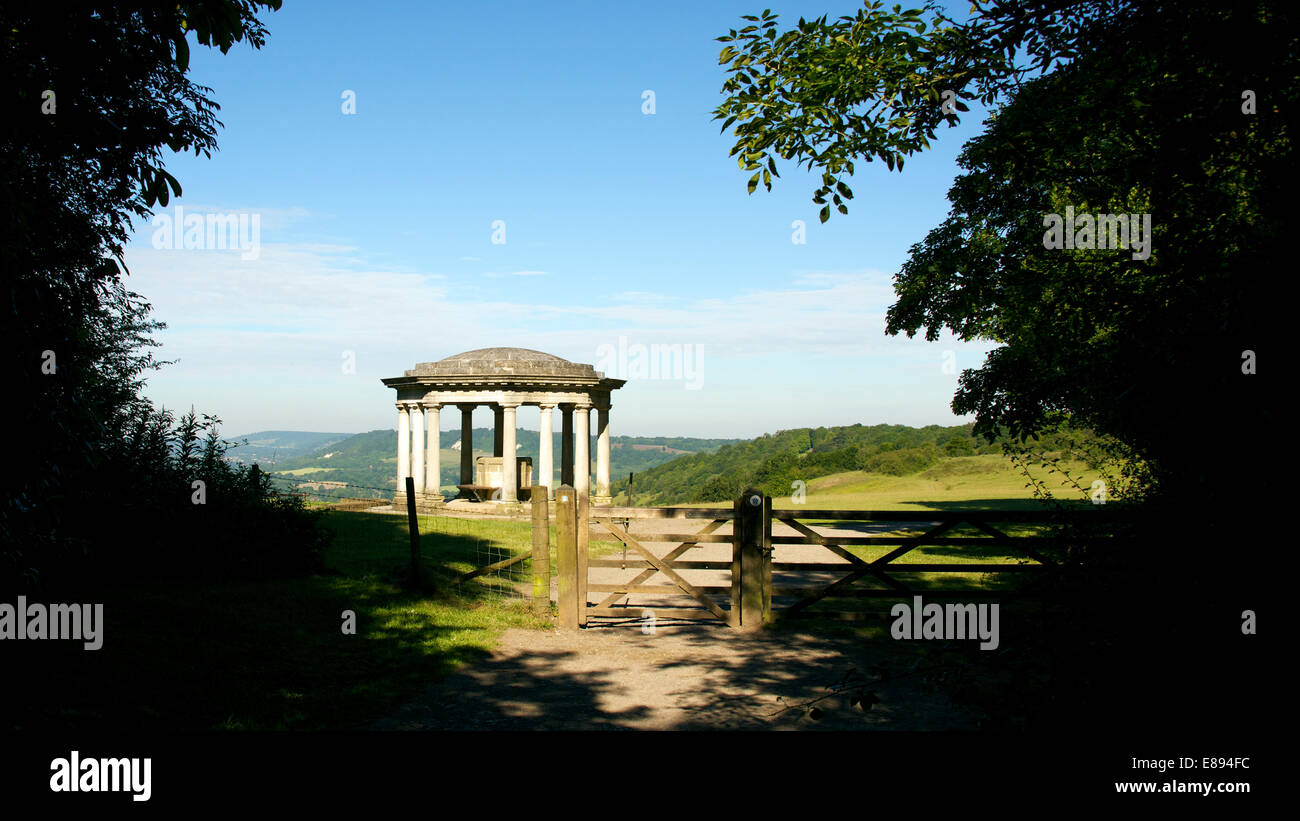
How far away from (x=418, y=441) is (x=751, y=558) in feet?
75.4

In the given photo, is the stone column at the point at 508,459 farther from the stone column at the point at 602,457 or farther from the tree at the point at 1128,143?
the tree at the point at 1128,143

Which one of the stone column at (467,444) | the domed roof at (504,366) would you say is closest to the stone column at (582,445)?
the domed roof at (504,366)

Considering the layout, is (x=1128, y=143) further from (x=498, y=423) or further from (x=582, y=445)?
(x=498, y=423)

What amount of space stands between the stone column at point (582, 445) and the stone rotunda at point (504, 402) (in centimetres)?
4

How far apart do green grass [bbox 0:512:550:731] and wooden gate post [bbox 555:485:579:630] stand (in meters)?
0.37

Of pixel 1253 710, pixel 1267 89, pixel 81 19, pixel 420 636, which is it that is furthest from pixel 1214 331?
pixel 420 636

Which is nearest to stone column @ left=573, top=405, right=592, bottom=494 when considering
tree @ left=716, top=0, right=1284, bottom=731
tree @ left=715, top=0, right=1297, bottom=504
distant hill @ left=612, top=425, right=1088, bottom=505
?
distant hill @ left=612, top=425, right=1088, bottom=505

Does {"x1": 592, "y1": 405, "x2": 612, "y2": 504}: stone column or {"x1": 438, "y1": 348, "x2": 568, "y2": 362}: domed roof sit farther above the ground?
{"x1": 438, "y1": 348, "x2": 568, "y2": 362}: domed roof

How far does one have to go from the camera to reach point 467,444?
33.4 meters

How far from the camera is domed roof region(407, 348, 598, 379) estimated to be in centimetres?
2981

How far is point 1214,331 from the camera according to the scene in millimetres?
3812

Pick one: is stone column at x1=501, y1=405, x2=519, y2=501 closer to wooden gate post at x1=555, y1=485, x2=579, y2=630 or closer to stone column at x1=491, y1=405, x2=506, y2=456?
stone column at x1=491, y1=405, x2=506, y2=456

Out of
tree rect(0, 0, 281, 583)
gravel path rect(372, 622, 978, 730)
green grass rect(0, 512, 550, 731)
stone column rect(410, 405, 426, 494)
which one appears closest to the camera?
tree rect(0, 0, 281, 583)

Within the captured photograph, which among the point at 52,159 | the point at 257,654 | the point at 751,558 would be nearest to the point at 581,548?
the point at 751,558
